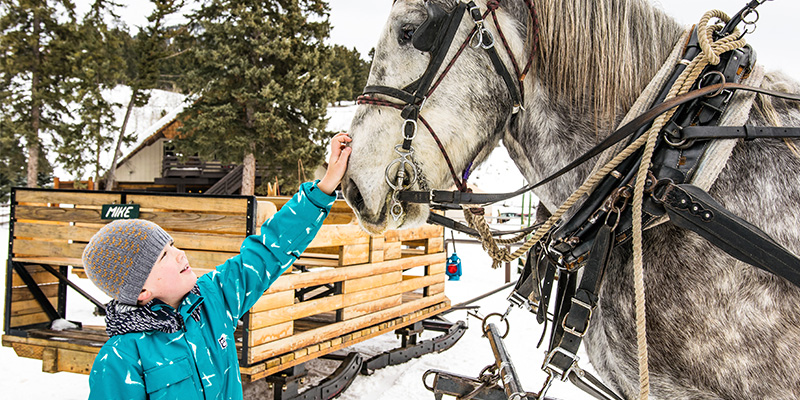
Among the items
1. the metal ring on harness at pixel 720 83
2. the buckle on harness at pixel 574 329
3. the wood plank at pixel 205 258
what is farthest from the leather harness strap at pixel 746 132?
the wood plank at pixel 205 258

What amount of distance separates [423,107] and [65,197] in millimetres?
3439

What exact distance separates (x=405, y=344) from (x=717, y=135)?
14.3ft

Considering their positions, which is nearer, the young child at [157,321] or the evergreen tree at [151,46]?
the young child at [157,321]

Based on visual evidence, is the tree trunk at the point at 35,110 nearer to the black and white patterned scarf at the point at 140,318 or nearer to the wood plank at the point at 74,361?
the wood plank at the point at 74,361

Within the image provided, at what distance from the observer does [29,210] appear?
12.8 ft

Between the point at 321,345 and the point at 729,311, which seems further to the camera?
the point at 321,345

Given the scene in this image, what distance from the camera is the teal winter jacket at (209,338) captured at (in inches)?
50.8

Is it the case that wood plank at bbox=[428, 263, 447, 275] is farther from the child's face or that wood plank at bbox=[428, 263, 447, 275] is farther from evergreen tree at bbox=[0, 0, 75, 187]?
evergreen tree at bbox=[0, 0, 75, 187]

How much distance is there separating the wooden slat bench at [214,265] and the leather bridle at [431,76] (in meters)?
1.77

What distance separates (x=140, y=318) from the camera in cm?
135

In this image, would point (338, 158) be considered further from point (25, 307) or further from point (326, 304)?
point (25, 307)

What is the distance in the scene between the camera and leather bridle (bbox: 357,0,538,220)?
5.28 ft

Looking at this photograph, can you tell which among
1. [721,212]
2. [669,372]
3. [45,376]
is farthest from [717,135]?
[45,376]

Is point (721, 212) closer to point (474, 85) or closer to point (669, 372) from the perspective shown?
point (669, 372)
